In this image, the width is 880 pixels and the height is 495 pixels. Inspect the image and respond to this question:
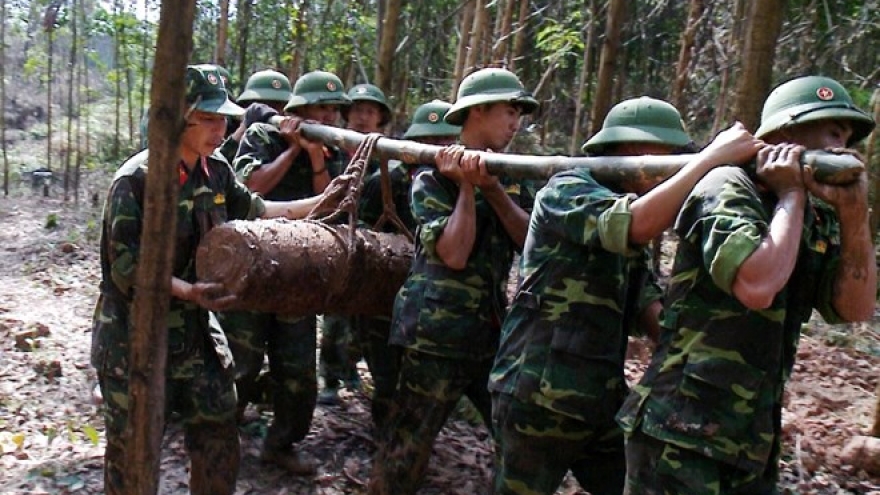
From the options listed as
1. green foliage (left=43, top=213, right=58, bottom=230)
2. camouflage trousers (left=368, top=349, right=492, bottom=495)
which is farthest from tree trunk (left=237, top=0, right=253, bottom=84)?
camouflage trousers (left=368, top=349, right=492, bottom=495)

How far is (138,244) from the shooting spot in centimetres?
349

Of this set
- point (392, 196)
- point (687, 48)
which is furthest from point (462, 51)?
point (392, 196)

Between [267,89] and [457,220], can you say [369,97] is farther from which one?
[457,220]

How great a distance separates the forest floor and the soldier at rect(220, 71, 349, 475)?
27cm

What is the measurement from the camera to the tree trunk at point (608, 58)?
6475 millimetres

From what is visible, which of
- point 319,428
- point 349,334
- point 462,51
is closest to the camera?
point 319,428

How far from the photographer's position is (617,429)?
3.30 m

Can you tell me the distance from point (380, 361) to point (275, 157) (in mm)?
1407

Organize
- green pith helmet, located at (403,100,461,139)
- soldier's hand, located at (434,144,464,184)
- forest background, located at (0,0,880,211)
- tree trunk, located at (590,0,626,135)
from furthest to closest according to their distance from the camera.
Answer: forest background, located at (0,0,880,211) < tree trunk, located at (590,0,626,135) < green pith helmet, located at (403,100,461,139) < soldier's hand, located at (434,144,464,184)

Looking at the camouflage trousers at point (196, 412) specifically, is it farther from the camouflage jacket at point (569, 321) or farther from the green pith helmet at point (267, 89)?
the green pith helmet at point (267, 89)

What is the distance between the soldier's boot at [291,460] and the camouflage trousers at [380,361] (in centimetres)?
41

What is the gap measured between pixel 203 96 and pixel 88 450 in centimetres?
265

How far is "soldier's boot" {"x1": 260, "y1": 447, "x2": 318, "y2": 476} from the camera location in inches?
191

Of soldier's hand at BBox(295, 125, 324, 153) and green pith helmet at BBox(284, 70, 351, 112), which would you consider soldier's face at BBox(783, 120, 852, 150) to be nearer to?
soldier's hand at BBox(295, 125, 324, 153)
